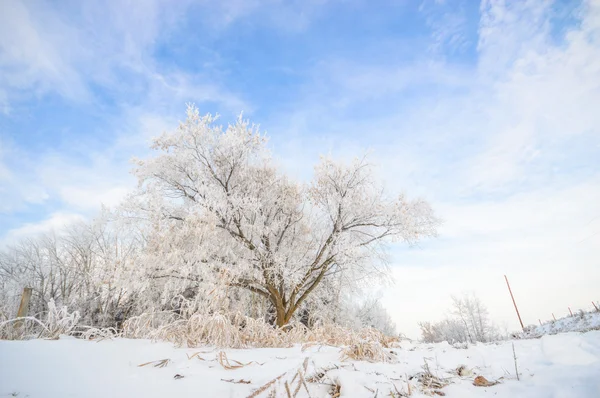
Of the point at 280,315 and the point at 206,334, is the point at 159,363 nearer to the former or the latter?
the point at 206,334

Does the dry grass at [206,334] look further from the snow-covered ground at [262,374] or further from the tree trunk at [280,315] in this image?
the tree trunk at [280,315]

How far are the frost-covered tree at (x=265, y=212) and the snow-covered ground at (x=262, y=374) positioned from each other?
9037 mm

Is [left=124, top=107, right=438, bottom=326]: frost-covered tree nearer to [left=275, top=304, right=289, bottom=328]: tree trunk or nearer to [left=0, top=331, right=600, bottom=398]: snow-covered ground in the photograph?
[left=275, top=304, right=289, bottom=328]: tree trunk

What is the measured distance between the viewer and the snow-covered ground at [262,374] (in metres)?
1.09

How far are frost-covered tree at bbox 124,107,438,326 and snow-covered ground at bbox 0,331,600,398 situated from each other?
9.04 metres

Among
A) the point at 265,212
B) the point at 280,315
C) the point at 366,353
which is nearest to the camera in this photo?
the point at 366,353

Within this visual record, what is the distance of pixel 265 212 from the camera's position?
12.6m

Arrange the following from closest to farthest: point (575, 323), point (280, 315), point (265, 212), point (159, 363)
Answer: point (159, 363) < point (575, 323) < point (280, 315) < point (265, 212)

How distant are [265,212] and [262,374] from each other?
11.3 meters

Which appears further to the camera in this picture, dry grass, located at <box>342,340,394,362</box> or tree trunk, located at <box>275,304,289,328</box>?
tree trunk, located at <box>275,304,289,328</box>

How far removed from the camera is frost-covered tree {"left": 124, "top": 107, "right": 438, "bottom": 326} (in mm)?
11070

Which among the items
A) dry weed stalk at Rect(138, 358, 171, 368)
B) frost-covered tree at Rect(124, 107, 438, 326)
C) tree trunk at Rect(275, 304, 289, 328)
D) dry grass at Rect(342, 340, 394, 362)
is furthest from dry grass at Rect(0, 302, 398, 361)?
tree trunk at Rect(275, 304, 289, 328)

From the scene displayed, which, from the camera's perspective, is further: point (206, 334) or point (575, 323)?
point (575, 323)

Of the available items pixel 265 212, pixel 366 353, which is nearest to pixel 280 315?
pixel 265 212
